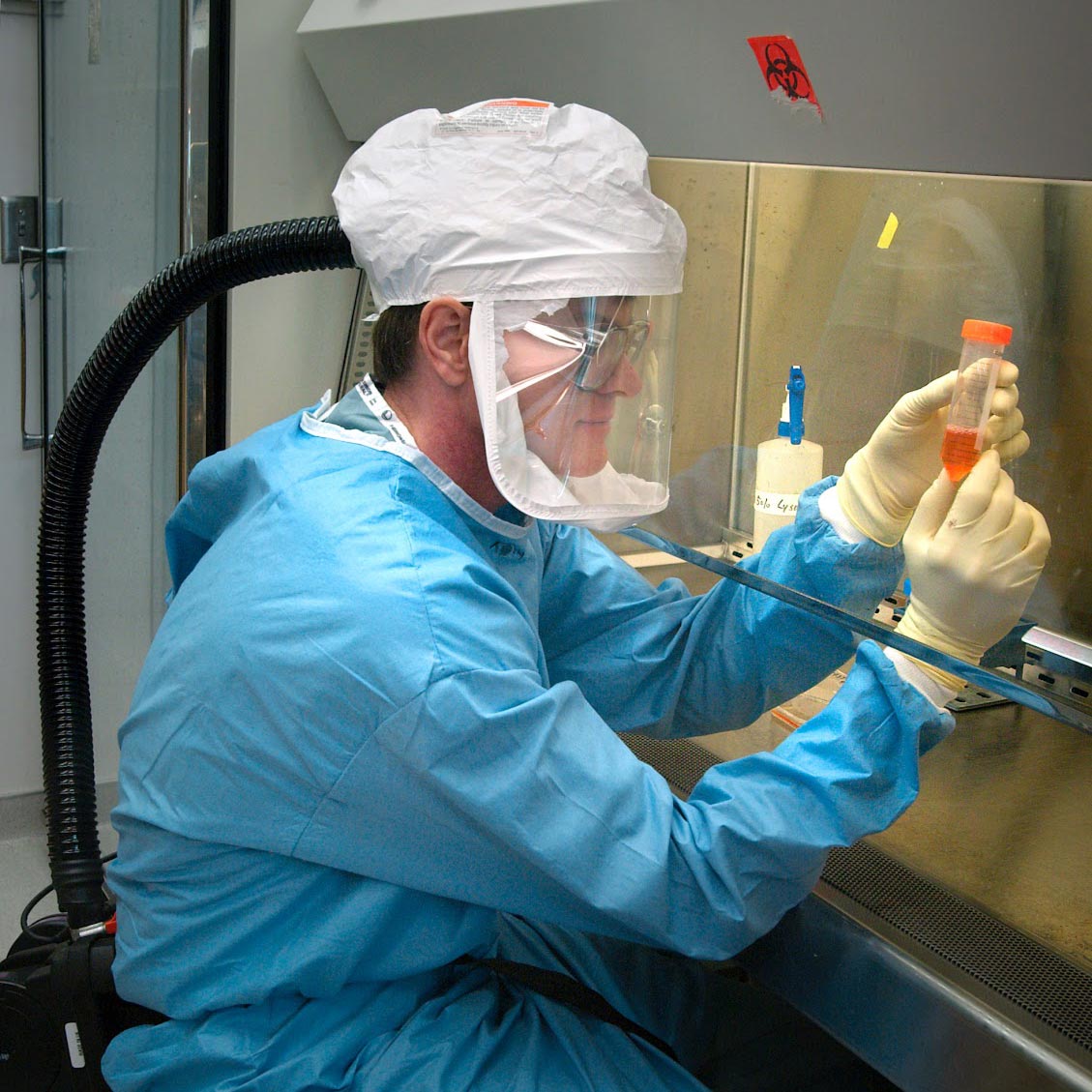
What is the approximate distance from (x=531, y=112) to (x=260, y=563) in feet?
1.57

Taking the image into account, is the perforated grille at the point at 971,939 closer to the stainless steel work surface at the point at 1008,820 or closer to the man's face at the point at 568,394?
the stainless steel work surface at the point at 1008,820

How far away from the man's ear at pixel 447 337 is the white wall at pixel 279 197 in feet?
2.73

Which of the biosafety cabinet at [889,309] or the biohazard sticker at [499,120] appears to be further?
the biohazard sticker at [499,120]

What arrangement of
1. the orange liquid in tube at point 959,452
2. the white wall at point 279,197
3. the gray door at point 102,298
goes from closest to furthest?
the orange liquid in tube at point 959,452, the white wall at point 279,197, the gray door at point 102,298

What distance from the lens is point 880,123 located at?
38.3 inches

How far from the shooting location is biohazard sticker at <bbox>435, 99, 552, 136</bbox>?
1.08m

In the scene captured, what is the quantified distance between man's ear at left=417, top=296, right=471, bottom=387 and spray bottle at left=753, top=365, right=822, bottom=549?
40 centimetres

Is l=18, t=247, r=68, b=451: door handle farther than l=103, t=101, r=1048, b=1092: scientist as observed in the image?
Yes

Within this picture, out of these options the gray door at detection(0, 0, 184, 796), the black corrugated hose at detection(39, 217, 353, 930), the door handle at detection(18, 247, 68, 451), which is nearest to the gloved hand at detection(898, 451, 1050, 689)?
the black corrugated hose at detection(39, 217, 353, 930)

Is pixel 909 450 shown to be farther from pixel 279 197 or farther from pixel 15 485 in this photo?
pixel 15 485

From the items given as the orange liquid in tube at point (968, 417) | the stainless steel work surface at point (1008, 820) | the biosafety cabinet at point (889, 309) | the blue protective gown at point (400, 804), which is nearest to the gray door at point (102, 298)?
the biosafety cabinet at point (889, 309)

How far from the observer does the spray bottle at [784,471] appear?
1.33 meters

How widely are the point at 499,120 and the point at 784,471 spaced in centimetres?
50

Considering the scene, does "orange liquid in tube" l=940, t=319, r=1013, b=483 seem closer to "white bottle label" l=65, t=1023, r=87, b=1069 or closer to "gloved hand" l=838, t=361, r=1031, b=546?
"gloved hand" l=838, t=361, r=1031, b=546
